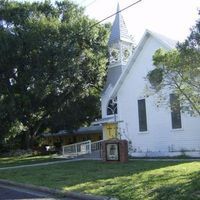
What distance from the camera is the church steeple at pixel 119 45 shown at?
42294 millimetres

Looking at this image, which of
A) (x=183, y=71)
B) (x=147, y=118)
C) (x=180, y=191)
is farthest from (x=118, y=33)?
(x=180, y=191)

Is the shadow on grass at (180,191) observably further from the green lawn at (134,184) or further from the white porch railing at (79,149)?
the white porch railing at (79,149)

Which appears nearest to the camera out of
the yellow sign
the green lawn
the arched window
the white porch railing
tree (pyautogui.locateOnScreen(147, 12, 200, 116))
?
the green lawn

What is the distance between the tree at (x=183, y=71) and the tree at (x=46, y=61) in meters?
20.4

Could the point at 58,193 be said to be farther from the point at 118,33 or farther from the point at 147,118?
the point at 118,33

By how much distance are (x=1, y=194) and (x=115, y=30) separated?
30.5 m

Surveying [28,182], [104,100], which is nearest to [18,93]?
[104,100]

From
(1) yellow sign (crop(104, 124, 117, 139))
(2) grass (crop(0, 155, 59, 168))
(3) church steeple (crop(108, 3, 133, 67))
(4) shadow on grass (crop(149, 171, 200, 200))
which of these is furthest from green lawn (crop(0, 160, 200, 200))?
(3) church steeple (crop(108, 3, 133, 67))

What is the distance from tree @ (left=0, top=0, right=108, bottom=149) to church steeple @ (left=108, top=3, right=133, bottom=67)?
2.79ft

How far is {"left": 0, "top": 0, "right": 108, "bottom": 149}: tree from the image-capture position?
37.8 m

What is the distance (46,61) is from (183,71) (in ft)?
77.1

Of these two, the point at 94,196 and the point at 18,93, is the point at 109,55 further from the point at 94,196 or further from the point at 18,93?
the point at 94,196

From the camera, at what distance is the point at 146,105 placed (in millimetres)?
30703

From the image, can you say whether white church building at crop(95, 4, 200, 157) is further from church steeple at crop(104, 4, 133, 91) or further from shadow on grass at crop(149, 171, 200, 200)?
shadow on grass at crop(149, 171, 200, 200)
